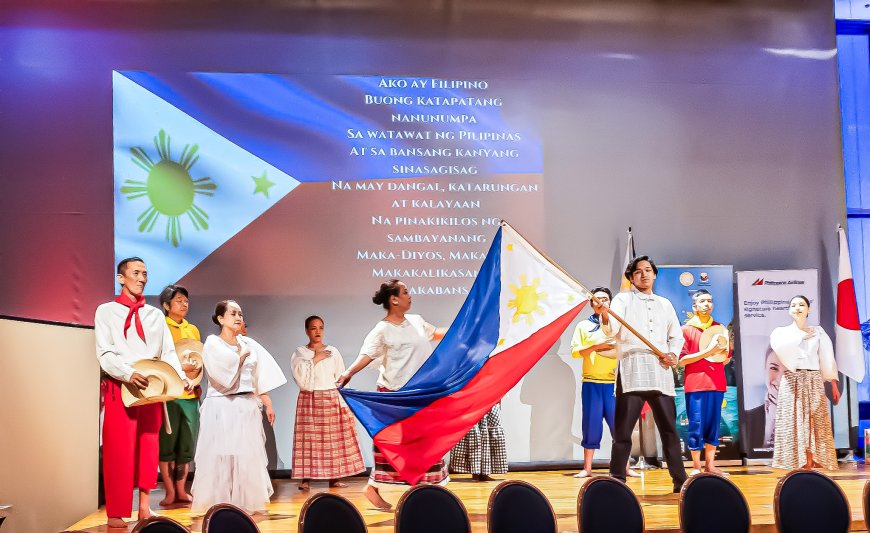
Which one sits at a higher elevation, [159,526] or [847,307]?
[847,307]

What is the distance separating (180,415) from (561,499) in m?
2.72

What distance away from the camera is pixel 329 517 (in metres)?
3.40

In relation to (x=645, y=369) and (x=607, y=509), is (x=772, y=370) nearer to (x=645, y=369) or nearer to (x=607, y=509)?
(x=645, y=369)

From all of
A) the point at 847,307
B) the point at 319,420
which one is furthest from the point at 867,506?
the point at 847,307

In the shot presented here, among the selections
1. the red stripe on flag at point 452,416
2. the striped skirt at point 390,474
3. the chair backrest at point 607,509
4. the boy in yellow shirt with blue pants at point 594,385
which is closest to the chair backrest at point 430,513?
the chair backrest at point 607,509

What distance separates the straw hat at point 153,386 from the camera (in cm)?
515

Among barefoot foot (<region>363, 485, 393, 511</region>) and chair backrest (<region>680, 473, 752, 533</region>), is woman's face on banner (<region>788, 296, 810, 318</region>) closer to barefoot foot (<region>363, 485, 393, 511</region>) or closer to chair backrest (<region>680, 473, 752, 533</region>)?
barefoot foot (<region>363, 485, 393, 511</region>)

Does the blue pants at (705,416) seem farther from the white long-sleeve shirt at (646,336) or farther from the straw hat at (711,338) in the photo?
the white long-sleeve shirt at (646,336)

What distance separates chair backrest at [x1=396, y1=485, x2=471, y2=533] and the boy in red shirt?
3.88m

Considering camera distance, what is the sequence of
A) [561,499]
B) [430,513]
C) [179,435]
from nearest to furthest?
[430,513]
[561,499]
[179,435]

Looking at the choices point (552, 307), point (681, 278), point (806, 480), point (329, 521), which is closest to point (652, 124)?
point (681, 278)

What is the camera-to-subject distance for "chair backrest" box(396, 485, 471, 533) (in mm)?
3488

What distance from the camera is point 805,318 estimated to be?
719cm

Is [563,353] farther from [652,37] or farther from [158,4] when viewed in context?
[158,4]
